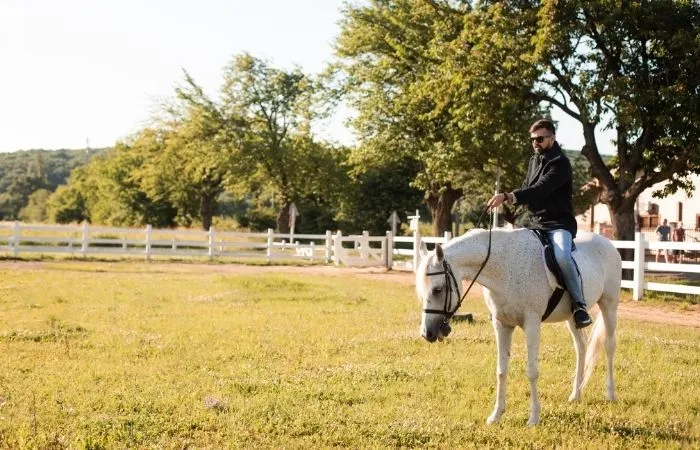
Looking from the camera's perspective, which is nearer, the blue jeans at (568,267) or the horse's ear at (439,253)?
the horse's ear at (439,253)

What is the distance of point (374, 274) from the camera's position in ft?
89.1

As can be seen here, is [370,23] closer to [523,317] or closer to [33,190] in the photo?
[523,317]

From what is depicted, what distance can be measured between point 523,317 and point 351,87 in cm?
3370

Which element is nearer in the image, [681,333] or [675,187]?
[681,333]

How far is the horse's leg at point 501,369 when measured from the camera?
249 inches

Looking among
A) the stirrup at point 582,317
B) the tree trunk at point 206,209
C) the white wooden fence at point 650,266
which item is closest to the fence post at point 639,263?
the white wooden fence at point 650,266

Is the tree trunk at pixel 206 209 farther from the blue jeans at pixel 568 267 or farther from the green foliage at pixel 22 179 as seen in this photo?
the green foliage at pixel 22 179

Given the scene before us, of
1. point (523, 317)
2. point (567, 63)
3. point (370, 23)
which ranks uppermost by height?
point (370, 23)

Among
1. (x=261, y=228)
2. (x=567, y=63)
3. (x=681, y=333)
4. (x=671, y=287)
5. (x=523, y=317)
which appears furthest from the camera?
(x=261, y=228)

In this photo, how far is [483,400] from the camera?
23.3ft

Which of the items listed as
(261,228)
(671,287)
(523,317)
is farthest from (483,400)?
(261,228)

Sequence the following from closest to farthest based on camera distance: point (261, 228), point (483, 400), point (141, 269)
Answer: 1. point (483, 400)
2. point (141, 269)
3. point (261, 228)

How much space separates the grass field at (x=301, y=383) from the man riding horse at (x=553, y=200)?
4.20 ft

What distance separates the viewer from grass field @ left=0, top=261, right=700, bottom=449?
580 cm
